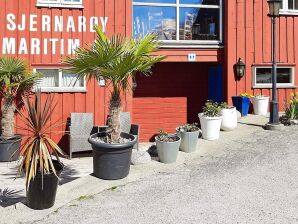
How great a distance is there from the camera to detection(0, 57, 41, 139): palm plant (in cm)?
952

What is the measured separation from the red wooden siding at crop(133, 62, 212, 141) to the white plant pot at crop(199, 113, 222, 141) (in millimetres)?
3440

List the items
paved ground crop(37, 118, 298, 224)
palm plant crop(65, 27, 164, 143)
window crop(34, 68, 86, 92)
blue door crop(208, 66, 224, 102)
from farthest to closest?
blue door crop(208, 66, 224, 102) → window crop(34, 68, 86, 92) → palm plant crop(65, 27, 164, 143) → paved ground crop(37, 118, 298, 224)

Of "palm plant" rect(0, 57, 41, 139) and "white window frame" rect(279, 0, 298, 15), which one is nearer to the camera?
"palm plant" rect(0, 57, 41, 139)

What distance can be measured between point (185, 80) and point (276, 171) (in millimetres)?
6603

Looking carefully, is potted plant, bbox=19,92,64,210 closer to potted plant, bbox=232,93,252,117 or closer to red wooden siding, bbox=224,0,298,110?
potted plant, bbox=232,93,252,117

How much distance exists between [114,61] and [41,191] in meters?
2.57

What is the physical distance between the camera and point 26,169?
5.32 m

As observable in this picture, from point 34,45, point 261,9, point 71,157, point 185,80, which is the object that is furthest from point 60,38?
point 261,9

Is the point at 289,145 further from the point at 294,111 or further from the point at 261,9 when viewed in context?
the point at 261,9

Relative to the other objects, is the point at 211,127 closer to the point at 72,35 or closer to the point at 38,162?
the point at 72,35

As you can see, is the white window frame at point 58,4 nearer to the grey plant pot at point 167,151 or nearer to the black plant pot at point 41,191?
the grey plant pot at point 167,151

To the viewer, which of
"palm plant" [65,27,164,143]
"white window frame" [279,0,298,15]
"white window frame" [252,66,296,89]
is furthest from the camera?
"white window frame" [279,0,298,15]

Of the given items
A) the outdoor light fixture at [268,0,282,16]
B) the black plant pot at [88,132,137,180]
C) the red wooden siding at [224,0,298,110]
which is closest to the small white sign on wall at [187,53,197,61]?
the red wooden siding at [224,0,298,110]

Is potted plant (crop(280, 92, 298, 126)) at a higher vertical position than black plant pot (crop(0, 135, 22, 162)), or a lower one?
higher
